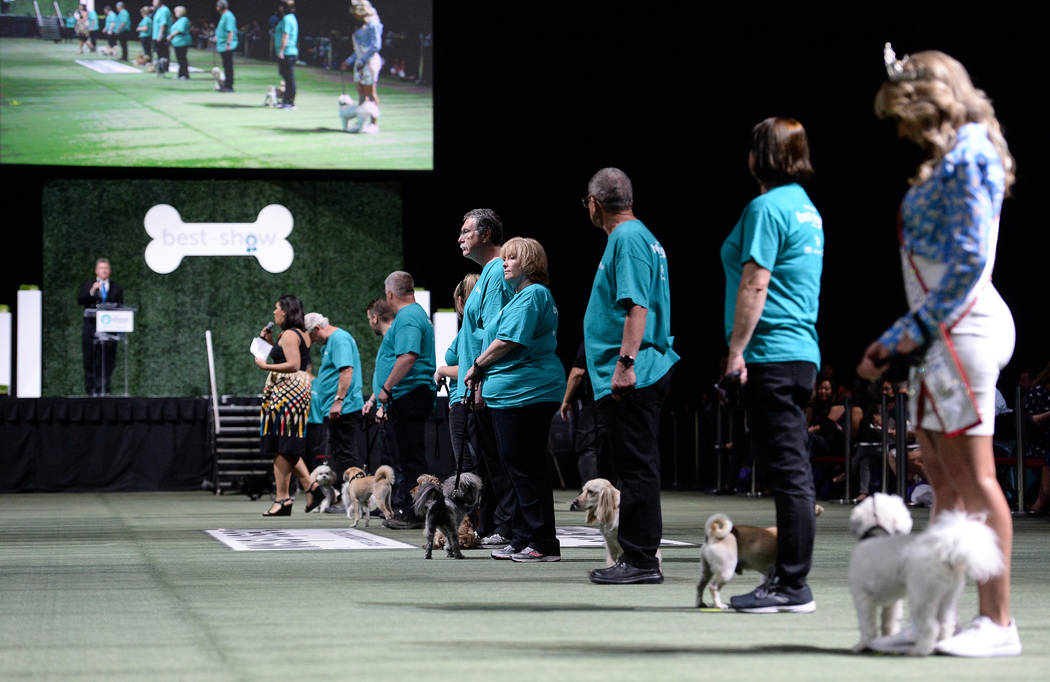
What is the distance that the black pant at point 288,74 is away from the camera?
52.3 ft

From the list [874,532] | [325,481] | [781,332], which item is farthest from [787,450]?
[325,481]

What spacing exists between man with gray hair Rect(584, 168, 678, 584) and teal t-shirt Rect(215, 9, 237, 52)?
1155cm

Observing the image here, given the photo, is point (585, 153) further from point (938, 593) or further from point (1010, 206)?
point (938, 593)

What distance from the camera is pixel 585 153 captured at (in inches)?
683

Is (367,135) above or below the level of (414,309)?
above

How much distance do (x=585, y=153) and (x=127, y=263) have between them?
529 cm

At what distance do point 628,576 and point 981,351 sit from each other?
208 cm

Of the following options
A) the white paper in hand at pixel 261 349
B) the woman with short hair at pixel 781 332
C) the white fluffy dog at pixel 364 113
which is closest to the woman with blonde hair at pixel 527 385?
the woman with short hair at pixel 781 332

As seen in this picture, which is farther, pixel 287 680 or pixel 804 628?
pixel 804 628

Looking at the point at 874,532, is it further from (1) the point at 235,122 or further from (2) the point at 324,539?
(1) the point at 235,122

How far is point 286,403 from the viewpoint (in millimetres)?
9453

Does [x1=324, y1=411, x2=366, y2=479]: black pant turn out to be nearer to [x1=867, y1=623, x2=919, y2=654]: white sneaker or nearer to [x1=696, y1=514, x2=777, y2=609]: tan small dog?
[x1=696, y1=514, x2=777, y2=609]: tan small dog

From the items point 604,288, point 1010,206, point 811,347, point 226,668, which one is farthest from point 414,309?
point 1010,206

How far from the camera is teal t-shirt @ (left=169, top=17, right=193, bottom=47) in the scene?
15828 millimetres
